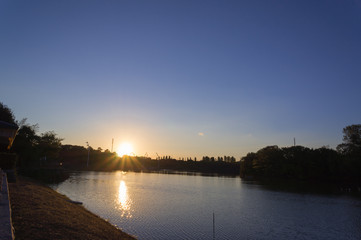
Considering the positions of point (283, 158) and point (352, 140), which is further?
point (283, 158)

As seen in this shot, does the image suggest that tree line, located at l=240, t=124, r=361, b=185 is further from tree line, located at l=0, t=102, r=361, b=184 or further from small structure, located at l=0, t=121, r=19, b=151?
small structure, located at l=0, t=121, r=19, b=151

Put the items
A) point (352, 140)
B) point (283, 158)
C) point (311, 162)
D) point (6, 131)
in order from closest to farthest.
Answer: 1. point (6, 131)
2. point (352, 140)
3. point (311, 162)
4. point (283, 158)

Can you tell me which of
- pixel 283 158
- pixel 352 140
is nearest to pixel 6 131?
pixel 352 140

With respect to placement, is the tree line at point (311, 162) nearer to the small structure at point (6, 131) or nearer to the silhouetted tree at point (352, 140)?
the silhouetted tree at point (352, 140)

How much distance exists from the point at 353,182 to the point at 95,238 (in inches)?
4233

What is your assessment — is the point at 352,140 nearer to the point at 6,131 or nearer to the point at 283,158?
the point at 283,158

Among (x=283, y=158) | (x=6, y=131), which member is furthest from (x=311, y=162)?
(x=6, y=131)

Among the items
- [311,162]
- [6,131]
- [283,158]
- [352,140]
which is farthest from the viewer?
[283,158]

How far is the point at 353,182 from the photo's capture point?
310 ft

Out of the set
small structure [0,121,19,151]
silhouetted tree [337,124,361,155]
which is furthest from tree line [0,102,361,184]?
small structure [0,121,19,151]

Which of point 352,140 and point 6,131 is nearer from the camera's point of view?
point 6,131

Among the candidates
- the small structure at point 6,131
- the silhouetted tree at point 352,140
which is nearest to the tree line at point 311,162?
the silhouetted tree at point 352,140

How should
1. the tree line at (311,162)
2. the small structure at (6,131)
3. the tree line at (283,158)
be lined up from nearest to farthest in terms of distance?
the small structure at (6,131) < the tree line at (283,158) < the tree line at (311,162)

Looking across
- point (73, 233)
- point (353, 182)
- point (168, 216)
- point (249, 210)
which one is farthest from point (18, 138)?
point (353, 182)
